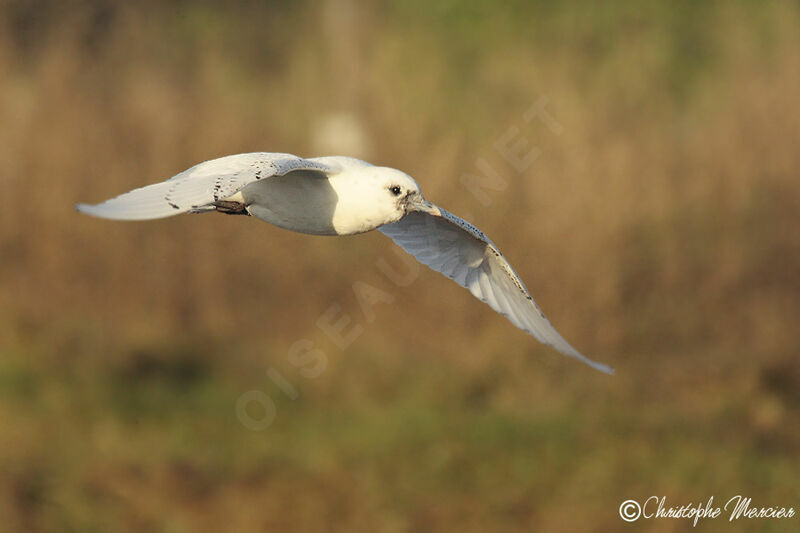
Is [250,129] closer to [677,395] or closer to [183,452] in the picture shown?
[183,452]

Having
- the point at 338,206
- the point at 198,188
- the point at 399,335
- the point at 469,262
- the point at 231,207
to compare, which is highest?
the point at 399,335

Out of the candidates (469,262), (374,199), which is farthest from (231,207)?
(469,262)

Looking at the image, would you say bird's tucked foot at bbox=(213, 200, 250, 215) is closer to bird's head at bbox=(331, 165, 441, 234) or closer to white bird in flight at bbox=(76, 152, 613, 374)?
white bird in flight at bbox=(76, 152, 613, 374)

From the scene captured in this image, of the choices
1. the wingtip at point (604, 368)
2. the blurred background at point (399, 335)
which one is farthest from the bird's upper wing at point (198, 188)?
the blurred background at point (399, 335)

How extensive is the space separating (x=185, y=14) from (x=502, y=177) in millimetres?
7104

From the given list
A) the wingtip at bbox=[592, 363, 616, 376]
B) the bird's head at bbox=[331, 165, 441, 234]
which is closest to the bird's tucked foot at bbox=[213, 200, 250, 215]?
the bird's head at bbox=[331, 165, 441, 234]

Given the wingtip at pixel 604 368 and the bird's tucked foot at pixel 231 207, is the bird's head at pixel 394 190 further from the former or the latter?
the wingtip at pixel 604 368

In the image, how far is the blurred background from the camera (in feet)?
26.9

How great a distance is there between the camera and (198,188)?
11.9ft

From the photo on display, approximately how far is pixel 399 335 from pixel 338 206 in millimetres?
4294

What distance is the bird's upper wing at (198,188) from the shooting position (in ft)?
10.9

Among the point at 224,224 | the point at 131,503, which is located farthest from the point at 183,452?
the point at 224,224
